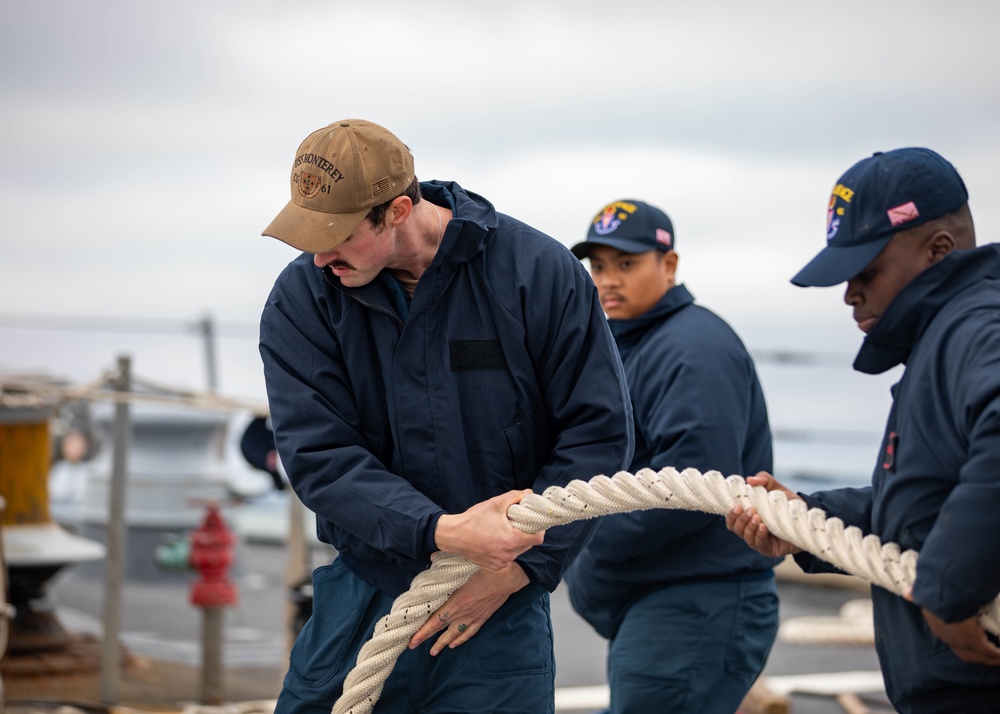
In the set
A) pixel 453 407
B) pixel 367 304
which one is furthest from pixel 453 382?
pixel 367 304

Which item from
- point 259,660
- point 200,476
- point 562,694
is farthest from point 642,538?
point 200,476

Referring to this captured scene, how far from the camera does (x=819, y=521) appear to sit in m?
Result: 2.15

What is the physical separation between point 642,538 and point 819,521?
3.85ft

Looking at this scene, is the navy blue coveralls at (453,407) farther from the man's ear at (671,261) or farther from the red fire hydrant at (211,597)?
the red fire hydrant at (211,597)

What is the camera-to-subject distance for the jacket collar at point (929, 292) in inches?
80.0

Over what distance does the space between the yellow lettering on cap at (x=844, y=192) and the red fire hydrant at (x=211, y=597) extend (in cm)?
420

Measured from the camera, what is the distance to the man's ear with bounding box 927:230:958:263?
211cm

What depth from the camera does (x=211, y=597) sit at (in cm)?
575

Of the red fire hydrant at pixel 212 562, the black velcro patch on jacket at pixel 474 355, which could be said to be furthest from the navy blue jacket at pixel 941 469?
the red fire hydrant at pixel 212 562

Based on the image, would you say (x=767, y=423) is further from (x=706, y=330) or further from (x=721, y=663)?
(x=721, y=663)

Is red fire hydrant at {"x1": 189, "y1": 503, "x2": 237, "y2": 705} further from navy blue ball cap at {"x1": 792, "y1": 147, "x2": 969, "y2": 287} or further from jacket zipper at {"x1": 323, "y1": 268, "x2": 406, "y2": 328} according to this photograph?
navy blue ball cap at {"x1": 792, "y1": 147, "x2": 969, "y2": 287}

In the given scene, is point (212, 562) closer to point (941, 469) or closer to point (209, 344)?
point (941, 469)

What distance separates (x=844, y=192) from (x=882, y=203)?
0.09 meters

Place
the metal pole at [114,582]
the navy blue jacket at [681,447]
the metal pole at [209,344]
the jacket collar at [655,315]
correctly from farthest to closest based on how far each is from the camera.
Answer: the metal pole at [209,344] → the metal pole at [114,582] → the jacket collar at [655,315] → the navy blue jacket at [681,447]
